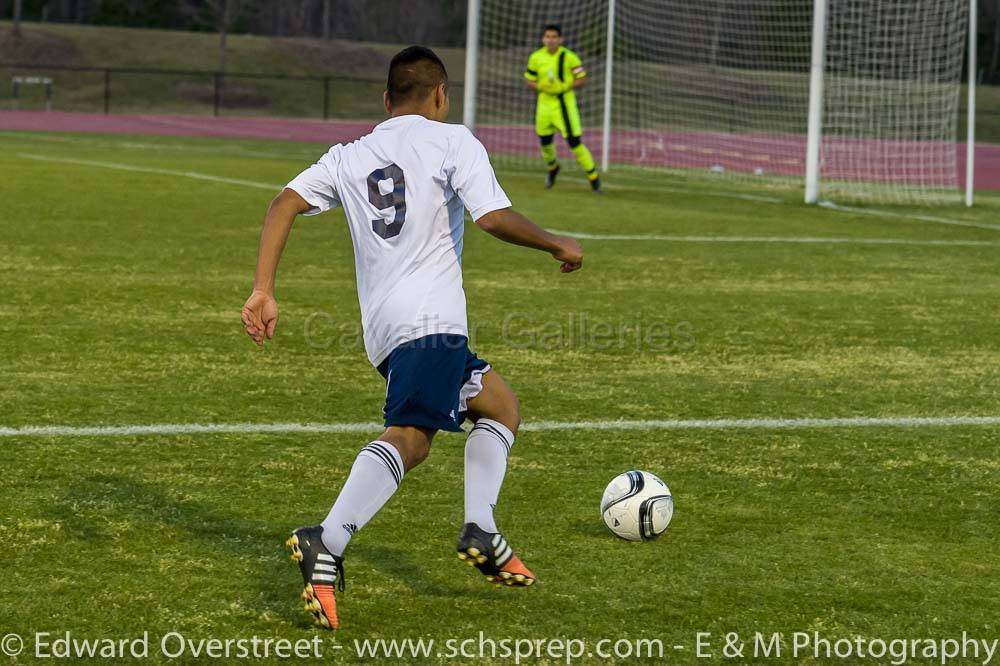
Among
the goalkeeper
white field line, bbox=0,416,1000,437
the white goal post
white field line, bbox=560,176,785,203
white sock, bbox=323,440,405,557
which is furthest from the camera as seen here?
the white goal post

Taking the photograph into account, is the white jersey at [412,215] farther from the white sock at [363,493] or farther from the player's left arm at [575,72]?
Result: the player's left arm at [575,72]

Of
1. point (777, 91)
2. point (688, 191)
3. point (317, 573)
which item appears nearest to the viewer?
point (317, 573)

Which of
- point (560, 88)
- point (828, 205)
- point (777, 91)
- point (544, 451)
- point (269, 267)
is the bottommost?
point (544, 451)

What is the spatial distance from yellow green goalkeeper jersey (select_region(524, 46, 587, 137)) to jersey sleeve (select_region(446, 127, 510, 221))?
1587 centimetres

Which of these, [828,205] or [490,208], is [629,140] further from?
[490,208]

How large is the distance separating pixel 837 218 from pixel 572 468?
11.8 meters

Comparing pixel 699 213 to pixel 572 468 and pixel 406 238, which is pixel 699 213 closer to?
pixel 572 468

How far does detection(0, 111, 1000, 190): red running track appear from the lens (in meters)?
26.2

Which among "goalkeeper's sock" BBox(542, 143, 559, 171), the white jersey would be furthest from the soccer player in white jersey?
"goalkeeper's sock" BBox(542, 143, 559, 171)

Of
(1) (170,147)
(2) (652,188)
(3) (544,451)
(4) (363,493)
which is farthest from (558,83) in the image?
(4) (363,493)

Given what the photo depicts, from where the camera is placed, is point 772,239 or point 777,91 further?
point 777,91

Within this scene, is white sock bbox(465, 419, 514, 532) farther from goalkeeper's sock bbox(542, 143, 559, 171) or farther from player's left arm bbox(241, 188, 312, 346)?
goalkeeper's sock bbox(542, 143, 559, 171)

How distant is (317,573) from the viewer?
3684mm

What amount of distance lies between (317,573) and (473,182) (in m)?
1.10
